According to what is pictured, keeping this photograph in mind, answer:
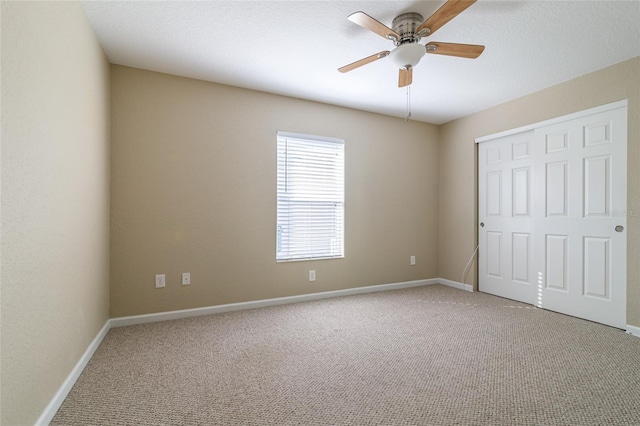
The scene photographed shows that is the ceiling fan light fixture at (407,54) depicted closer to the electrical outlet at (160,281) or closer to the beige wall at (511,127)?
the beige wall at (511,127)

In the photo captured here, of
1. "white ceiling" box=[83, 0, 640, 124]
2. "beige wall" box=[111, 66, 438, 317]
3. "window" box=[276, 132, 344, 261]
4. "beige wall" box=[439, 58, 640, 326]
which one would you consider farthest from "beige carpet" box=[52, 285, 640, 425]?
"white ceiling" box=[83, 0, 640, 124]

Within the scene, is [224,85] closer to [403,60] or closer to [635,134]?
[403,60]

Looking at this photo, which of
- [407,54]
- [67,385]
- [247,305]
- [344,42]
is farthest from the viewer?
[247,305]

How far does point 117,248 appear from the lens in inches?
117

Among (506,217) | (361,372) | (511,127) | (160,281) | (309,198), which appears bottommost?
(361,372)

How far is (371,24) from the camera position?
2.01 meters

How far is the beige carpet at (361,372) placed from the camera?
1660 mm

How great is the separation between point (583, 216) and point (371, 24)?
299cm

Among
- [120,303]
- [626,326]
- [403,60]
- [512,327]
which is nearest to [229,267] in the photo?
[120,303]

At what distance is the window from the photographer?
3.75 m

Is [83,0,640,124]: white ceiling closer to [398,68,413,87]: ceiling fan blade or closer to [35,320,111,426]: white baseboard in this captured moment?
[398,68,413,87]: ceiling fan blade

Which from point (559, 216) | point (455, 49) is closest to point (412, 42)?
point (455, 49)

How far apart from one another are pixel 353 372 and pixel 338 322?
39.6 inches

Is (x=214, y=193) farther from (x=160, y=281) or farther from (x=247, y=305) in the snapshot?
(x=247, y=305)
